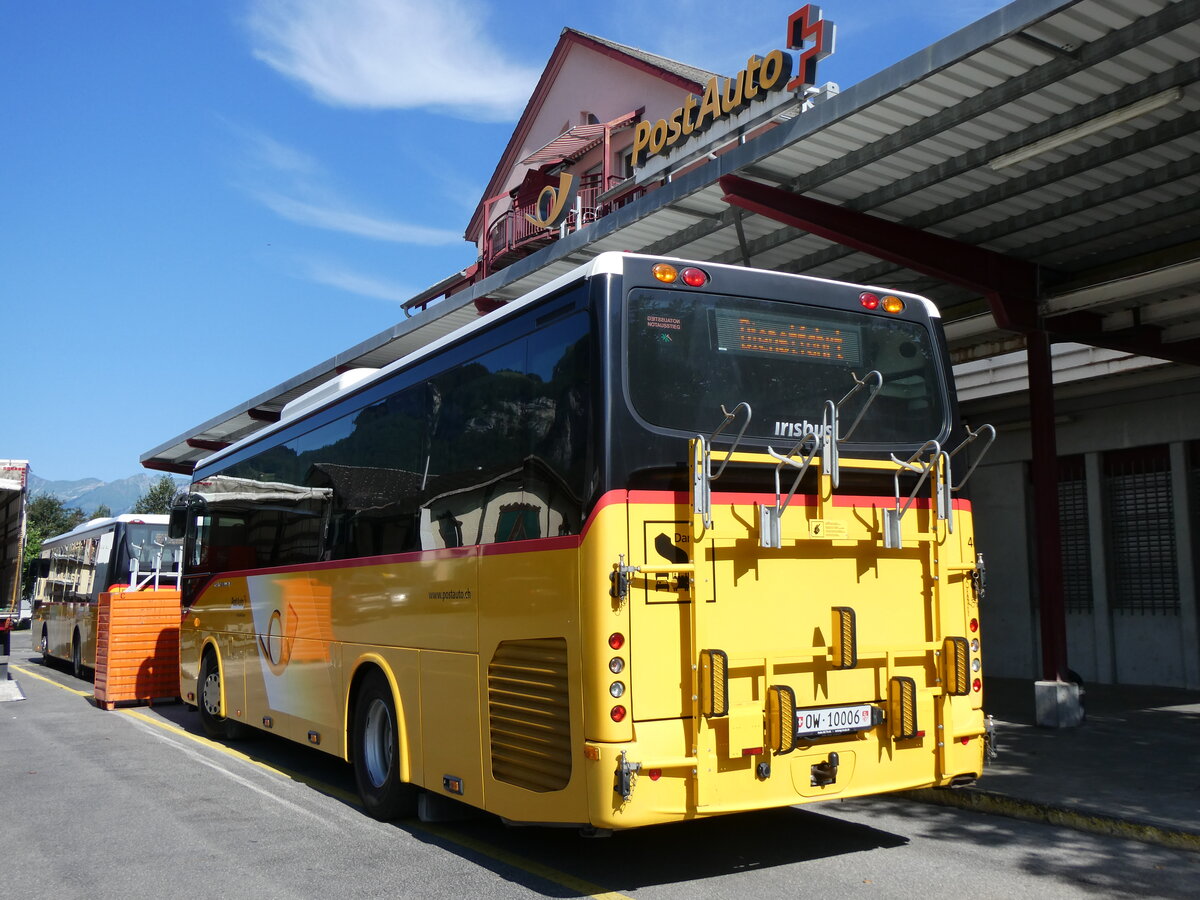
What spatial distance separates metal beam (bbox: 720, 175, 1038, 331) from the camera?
1067cm

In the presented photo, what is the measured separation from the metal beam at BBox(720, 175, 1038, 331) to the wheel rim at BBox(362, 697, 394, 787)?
5.62 meters

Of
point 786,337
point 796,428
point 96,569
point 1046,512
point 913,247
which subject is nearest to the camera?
point 796,428

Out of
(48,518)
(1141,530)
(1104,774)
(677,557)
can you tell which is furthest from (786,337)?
(48,518)

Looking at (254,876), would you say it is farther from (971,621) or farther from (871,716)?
(971,621)

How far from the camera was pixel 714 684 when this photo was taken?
5.90 m

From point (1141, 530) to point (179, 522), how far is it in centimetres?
1270

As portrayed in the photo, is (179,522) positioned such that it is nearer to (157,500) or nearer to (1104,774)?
(1104,774)

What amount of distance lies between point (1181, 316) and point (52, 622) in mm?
21921

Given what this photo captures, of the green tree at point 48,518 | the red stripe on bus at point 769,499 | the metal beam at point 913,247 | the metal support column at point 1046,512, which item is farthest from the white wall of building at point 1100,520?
the green tree at point 48,518

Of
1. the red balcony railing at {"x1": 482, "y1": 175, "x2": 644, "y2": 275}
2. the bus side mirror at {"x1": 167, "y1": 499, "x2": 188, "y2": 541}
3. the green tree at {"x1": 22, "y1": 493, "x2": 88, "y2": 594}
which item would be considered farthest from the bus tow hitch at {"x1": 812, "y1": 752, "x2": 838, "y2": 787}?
the green tree at {"x1": 22, "y1": 493, "x2": 88, "y2": 594}

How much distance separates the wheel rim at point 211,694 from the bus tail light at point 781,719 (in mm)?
8229

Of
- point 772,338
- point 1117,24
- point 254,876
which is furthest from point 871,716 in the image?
point 1117,24

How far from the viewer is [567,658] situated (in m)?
5.94

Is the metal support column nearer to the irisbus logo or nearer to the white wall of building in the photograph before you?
the white wall of building
